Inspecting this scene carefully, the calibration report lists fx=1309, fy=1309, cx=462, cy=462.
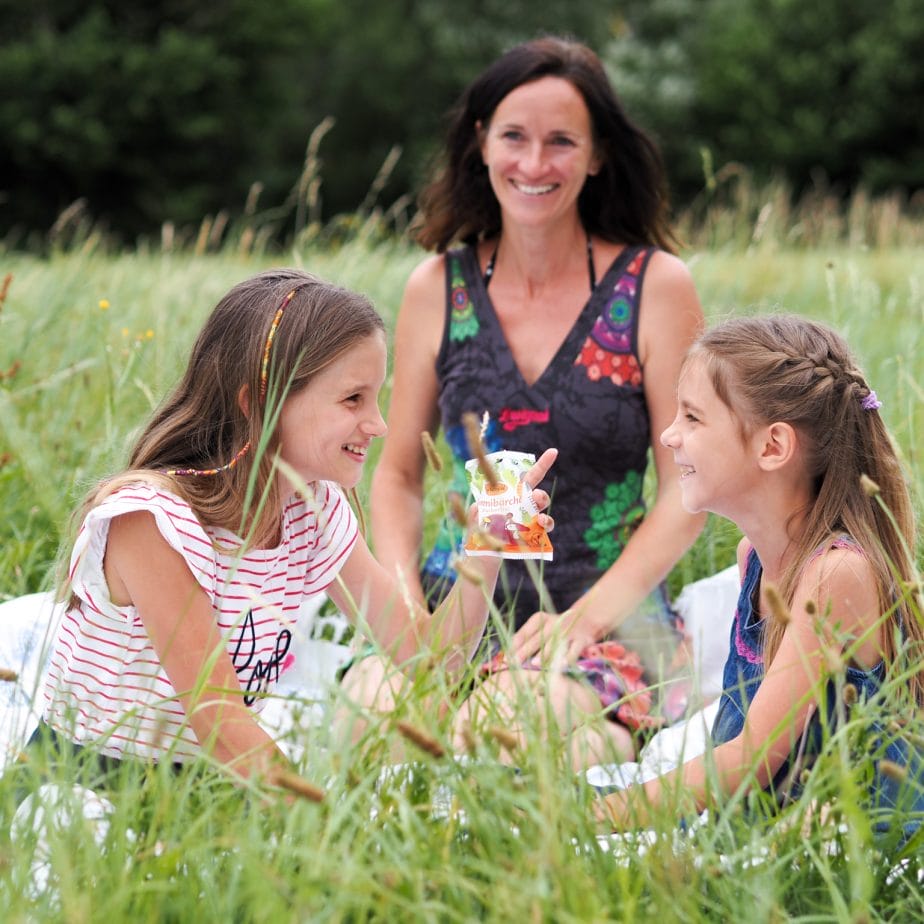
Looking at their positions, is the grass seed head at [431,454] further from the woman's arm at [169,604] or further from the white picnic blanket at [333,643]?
the white picnic blanket at [333,643]

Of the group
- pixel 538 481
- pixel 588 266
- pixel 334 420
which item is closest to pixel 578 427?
pixel 588 266

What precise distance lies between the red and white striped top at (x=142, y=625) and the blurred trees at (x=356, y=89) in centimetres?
1751

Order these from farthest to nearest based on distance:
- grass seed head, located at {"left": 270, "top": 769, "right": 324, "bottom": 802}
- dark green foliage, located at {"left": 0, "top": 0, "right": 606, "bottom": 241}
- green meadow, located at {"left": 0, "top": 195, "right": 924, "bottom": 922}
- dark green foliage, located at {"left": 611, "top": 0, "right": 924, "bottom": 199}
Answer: dark green foliage, located at {"left": 611, "top": 0, "right": 924, "bottom": 199}
dark green foliage, located at {"left": 0, "top": 0, "right": 606, "bottom": 241}
green meadow, located at {"left": 0, "top": 195, "right": 924, "bottom": 922}
grass seed head, located at {"left": 270, "top": 769, "right": 324, "bottom": 802}

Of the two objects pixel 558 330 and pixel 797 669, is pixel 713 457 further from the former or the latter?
pixel 558 330

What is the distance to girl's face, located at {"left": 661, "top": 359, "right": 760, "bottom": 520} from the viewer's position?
2270mm

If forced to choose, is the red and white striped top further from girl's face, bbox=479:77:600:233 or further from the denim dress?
girl's face, bbox=479:77:600:233

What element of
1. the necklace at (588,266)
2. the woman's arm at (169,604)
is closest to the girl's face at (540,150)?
the necklace at (588,266)

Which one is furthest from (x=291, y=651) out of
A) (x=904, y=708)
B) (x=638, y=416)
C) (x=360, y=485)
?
(x=904, y=708)

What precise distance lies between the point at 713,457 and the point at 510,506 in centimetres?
37

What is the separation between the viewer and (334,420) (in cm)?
225

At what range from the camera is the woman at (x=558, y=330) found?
316 cm

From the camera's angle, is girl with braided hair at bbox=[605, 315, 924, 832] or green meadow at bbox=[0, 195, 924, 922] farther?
girl with braided hair at bbox=[605, 315, 924, 832]

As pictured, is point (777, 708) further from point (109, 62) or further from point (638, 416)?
point (109, 62)

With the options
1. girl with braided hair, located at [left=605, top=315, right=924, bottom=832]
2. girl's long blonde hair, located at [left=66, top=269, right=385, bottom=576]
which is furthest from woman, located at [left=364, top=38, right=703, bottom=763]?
girl's long blonde hair, located at [left=66, top=269, right=385, bottom=576]
